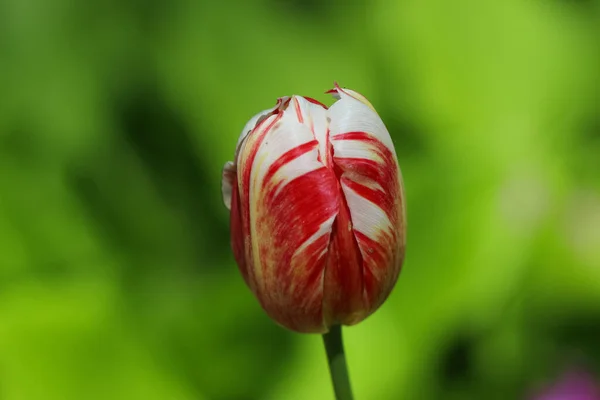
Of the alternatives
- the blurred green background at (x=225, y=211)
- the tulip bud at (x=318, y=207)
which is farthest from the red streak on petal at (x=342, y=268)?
the blurred green background at (x=225, y=211)

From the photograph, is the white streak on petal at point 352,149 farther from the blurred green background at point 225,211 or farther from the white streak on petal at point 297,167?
the blurred green background at point 225,211

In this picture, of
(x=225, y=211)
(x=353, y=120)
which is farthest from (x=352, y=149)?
(x=225, y=211)

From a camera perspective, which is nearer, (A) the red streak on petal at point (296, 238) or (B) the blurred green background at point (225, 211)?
(A) the red streak on petal at point (296, 238)

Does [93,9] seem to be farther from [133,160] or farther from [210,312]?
[210,312]

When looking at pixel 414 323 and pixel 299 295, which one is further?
pixel 414 323

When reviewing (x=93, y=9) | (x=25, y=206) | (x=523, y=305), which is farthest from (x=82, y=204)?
(x=523, y=305)

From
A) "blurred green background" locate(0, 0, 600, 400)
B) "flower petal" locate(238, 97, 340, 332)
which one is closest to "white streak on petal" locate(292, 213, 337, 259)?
"flower petal" locate(238, 97, 340, 332)

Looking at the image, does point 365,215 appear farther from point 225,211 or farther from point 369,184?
point 225,211
